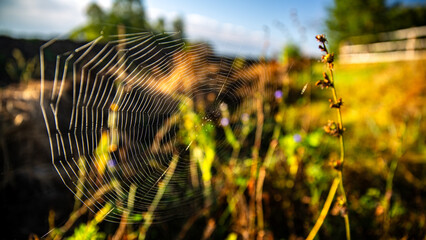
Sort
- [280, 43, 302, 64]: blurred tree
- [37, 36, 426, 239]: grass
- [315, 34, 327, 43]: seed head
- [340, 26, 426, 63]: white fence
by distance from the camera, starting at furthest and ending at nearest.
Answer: [340, 26, 426, 63]: white fence < [280, 43, 302, 64]: blurred tree < [37, 36, 426, 239]: grass < [315, 34, 327, 43]: seed head

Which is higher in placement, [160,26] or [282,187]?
[160,26]

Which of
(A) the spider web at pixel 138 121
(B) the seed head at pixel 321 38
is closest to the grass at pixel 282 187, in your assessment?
(A) the spider web at pixel 138 121

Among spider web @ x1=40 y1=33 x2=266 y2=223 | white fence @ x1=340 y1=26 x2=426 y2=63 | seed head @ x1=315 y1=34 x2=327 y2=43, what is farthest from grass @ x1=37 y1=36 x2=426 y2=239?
white fence @ x1=340 y1=26 x2=426 y2=63

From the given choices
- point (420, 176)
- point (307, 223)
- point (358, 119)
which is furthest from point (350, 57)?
point (307, 223)

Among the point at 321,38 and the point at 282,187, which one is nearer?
the point at 321,38

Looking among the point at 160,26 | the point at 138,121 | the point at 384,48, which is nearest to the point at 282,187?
the point at 138,121

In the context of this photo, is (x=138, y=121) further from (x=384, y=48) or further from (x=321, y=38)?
(x=384, y=48)

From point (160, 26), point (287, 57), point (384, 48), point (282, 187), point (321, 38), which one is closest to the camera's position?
point (321, 38)

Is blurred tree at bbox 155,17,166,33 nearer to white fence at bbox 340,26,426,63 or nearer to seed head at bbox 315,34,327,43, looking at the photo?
seed head at bbox 315,34,327,43
